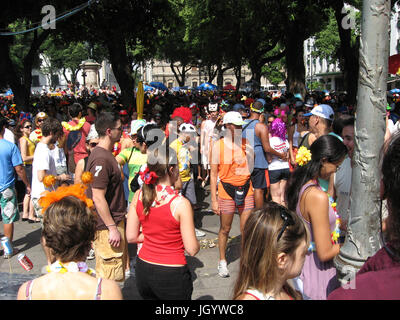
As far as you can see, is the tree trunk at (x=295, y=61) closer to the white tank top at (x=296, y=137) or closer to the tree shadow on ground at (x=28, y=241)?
the white tank top at (x=296, y=137)

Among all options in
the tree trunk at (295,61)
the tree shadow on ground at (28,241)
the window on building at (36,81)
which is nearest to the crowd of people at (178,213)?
the tree shadow on ground at (28,241)

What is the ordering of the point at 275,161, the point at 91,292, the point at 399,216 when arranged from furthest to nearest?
1. the point at 275,161
2. the point at 91,292
3. the point at 399,216

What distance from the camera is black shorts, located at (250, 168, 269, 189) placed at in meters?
5.86

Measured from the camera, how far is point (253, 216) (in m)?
1.91

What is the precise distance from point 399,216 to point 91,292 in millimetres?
1384

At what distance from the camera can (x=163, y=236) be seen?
112 inches

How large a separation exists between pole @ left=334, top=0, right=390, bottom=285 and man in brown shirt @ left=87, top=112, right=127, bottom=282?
6.59ft

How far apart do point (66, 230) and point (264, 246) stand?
1015 millimetres

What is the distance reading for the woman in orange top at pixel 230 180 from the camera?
4.81 m

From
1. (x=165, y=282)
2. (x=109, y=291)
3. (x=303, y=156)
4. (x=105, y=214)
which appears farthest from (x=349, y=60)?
(x=109, y=291)

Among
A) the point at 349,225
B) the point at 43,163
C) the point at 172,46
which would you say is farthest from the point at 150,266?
the point at 172,46

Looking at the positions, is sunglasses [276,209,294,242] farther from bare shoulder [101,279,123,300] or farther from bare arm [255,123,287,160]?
bare arm [255,123,287,160]

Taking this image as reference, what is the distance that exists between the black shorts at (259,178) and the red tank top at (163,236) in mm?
3130
